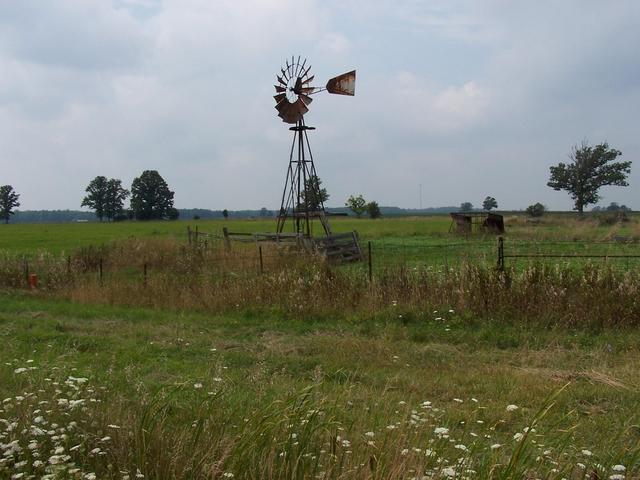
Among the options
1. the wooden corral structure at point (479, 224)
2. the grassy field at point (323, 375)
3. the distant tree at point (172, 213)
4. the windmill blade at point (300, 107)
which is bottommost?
the grassy field at point (323, 375)

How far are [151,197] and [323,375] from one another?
12201 cm

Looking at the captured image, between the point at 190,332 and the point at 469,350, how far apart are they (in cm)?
483

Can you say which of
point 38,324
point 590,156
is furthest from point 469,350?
point 590,156

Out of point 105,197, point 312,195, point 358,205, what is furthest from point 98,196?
point 312,195

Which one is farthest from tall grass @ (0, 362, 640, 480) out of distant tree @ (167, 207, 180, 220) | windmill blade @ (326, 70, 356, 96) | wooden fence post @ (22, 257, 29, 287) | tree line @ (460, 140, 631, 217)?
distant tree @ (167, 207, 180, 220)

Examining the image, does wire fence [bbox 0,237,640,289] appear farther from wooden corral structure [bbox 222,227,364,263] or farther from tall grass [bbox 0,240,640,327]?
wooden corral structure [bbox 222,227,364,263]

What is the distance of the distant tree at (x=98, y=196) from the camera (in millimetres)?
128625

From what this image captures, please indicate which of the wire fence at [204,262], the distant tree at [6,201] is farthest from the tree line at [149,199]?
the wire fence at [204,262]

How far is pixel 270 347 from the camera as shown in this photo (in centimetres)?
902

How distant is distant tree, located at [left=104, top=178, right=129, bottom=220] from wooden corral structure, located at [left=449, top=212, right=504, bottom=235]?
335 feet

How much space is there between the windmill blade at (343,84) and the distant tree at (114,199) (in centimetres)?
11478

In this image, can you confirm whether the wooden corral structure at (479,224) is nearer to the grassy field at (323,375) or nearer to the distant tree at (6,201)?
the grassy field at (323,375)

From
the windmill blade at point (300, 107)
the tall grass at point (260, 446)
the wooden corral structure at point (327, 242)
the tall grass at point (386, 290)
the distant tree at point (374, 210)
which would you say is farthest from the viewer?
the distant tree at point (374, 210)

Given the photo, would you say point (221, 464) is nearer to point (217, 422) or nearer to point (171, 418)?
point (217, 422)
